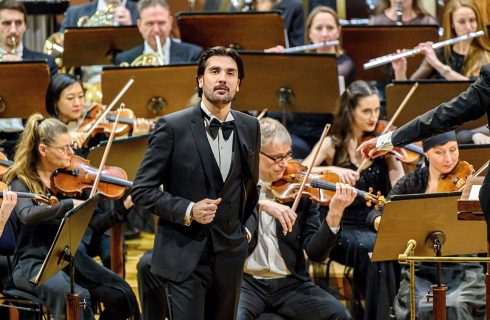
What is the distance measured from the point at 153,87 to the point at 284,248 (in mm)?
1456

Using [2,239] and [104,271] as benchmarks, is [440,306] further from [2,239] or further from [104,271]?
[2,239]

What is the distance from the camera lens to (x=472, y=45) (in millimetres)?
5566

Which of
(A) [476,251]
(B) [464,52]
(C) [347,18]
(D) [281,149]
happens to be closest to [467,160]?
(A) [476,251]

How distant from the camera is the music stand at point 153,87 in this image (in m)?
5.24

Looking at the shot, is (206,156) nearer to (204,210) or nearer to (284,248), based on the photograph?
(204,210)

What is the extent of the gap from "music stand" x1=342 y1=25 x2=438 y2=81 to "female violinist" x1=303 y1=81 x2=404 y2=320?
70cm

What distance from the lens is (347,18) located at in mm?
6867

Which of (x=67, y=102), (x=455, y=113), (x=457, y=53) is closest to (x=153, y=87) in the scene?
(x=67, y=102)

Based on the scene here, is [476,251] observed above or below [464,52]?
below

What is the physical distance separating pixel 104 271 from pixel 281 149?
984mm

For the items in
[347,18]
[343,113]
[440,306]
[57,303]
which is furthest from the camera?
[347,18]

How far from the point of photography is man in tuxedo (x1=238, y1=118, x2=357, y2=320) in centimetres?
417

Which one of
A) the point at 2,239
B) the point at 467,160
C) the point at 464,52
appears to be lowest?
the point at 2,239

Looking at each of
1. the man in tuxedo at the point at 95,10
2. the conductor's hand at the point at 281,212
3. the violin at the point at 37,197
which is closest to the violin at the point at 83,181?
the violin at the point at 37,197
